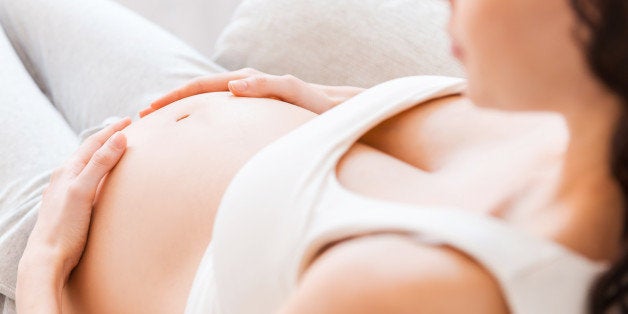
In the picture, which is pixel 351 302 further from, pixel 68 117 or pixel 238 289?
pixel 68 117

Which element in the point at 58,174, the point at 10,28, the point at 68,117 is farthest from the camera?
the point at 10,28

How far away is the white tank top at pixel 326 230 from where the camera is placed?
2.09ft

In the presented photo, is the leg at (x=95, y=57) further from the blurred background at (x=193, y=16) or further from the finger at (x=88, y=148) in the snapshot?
the blurred background at (x=193, y=16)

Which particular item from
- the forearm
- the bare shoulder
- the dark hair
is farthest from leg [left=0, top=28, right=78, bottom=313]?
the dark hair

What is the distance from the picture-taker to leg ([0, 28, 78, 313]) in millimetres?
1122

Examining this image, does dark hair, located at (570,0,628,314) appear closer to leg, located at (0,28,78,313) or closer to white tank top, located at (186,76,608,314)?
white tank top, located at (186,76,608,314)

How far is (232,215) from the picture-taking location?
2.67 ft

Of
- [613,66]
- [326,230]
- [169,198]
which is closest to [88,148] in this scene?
[169,198]

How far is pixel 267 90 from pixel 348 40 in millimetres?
323

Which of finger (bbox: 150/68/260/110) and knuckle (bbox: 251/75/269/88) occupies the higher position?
knuckle (bbox: 251/75/269/88)

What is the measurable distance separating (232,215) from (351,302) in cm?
23

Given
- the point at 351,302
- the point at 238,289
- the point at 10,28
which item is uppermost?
the point at 351,302

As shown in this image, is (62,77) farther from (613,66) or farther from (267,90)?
(613,66)

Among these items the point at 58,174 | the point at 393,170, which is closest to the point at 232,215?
the point at 393,170
